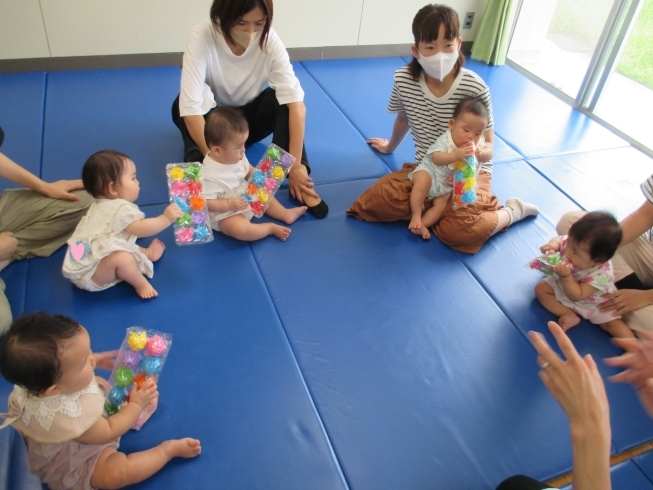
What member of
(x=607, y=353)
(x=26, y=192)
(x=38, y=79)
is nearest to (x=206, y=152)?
(x=26, y=192)

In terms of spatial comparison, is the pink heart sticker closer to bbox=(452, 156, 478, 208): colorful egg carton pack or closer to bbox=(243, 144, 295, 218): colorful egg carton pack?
bbox=(243, 144, 295, 218): colorful egg carton pack

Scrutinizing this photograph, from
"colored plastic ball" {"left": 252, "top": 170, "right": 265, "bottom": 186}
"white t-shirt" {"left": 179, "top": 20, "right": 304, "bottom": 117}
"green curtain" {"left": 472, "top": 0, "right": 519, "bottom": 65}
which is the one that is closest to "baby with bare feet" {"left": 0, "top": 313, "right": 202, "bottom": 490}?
"colored plastic ball" {"left": 252, "top": 170, "right": 265, "bottom": 186}

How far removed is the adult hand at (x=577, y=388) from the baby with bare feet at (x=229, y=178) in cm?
138

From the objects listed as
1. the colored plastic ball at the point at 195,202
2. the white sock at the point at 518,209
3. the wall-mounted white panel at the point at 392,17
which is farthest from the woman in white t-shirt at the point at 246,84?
the wall-mounted white panel at the point at 392,17

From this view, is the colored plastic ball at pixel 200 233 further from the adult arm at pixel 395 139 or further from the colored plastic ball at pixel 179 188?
the adult arm at pixel 395 139

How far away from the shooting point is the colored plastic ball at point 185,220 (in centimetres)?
211

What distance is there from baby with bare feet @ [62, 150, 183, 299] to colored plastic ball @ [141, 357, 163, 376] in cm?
43

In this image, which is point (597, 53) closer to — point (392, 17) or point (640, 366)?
point (392, 17)

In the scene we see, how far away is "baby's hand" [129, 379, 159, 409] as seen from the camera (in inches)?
55.1

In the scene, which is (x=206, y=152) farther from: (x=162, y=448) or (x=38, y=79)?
(x=38, y=79)

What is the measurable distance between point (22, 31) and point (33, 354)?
2.88 metres

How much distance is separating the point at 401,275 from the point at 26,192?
166 cm

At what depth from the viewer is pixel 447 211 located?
2.39 meters

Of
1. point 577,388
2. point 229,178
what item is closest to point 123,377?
point 229,178
